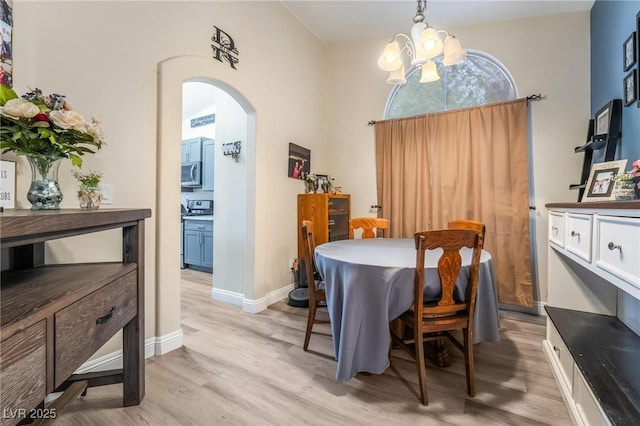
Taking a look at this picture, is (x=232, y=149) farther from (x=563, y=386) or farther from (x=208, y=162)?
(x=563, y=386)

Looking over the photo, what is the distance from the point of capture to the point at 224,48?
2.51 m

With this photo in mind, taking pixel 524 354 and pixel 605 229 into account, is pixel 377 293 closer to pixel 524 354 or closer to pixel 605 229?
pixel 605 229

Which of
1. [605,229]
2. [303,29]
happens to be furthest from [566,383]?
[303,29]

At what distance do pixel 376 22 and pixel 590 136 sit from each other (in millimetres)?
2548

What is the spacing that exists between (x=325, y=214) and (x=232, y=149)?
1.28 m

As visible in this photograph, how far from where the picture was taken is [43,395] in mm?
884

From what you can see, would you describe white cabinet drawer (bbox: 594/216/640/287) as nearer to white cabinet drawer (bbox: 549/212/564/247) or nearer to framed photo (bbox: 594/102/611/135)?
white cabinet drawer (bbox: 549/212/564/247)

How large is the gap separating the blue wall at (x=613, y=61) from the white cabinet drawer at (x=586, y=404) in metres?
1.69

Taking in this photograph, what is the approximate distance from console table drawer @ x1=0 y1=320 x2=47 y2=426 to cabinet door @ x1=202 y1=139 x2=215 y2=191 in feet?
14.3

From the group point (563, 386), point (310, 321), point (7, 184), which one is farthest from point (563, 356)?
point (7, 184)

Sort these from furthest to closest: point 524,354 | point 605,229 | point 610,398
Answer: point 524,354 → point 605,229 → point 610,398

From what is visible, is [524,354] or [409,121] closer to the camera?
[524,354]

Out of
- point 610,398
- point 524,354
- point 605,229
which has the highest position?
point 605,229

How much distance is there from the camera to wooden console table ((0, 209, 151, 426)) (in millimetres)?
789
